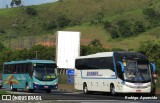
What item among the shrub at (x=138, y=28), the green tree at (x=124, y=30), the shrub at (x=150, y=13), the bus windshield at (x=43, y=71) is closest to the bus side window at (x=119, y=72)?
the bus windshield at (x=43, y=71)

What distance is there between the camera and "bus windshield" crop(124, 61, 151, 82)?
36.8 m

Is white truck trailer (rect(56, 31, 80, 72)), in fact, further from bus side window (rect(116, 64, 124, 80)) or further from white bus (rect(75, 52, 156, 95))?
bus side window (rect(116, 64, 124, 80))

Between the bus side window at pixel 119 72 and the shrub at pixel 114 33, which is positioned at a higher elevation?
the shrub at pixel 114 33

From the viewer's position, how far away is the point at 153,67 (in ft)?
123

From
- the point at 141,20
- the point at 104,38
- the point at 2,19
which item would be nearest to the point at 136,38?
the point at 104,38

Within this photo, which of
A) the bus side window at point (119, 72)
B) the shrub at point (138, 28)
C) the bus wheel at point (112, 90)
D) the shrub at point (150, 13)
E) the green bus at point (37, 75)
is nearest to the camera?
the bus side window at point (119, 72)

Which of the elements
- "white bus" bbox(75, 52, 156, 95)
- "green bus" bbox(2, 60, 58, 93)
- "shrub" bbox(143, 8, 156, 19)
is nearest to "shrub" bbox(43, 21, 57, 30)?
"shrub" bbox(143, 8, 156, 19)

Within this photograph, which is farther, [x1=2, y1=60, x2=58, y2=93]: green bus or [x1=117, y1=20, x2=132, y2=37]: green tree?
[x1=117, y1=20, x2=132, y2=37]: green tree

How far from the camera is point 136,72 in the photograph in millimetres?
36750

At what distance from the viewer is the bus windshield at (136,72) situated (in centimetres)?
3675

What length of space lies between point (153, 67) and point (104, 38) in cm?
11535

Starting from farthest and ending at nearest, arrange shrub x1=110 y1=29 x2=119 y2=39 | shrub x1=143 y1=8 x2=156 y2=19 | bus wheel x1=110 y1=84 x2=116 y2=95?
shrub x1=143 y1=8 x2=156 y2=19 < shrub x1=110 y1=29 x2=119 y2=39 < bus wheel x1=110 y1=84 x2=116 y2=95

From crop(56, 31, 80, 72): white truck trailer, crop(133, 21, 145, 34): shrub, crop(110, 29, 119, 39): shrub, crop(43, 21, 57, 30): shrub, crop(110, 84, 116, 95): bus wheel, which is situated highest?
crop(43, 21, 57, 30): shrub

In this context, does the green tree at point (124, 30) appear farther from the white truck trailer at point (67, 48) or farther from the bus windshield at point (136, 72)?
the bus windshield at point (136, 72)
